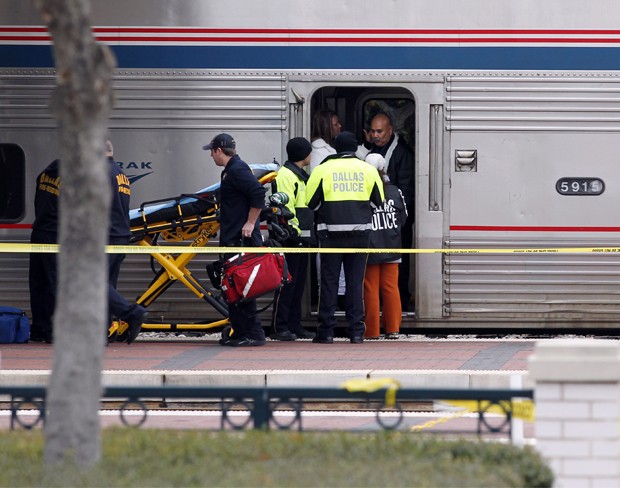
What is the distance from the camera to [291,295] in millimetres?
12703

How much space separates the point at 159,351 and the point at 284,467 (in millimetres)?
6302

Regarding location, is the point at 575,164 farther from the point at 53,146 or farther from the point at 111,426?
the point at 111,426

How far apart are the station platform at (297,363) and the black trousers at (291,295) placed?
0.82ft

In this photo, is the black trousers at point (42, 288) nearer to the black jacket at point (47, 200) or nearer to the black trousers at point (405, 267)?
the black jacket at point (47, 200)

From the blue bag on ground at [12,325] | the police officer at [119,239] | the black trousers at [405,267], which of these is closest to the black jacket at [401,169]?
the black trousers at [405,267]

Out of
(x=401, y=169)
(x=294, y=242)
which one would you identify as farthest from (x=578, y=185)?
(x=294, y=242)

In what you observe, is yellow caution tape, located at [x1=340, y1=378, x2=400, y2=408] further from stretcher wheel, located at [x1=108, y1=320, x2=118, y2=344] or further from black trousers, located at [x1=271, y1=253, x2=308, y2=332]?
stretcher wheel, located at [x1=108, y1=320, x2=118, y2=344]

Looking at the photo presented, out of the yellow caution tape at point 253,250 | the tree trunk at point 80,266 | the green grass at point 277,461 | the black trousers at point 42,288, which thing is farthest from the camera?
the black trousers at point 42,288

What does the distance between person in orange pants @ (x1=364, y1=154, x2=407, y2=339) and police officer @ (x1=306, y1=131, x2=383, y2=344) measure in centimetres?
33

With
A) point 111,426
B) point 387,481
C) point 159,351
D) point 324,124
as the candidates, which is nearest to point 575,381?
point 387,481

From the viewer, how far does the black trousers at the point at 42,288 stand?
40.2 feet

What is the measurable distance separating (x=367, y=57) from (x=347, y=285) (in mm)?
2177

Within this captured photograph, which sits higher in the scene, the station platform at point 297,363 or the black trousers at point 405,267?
the black trousers at point 405,267

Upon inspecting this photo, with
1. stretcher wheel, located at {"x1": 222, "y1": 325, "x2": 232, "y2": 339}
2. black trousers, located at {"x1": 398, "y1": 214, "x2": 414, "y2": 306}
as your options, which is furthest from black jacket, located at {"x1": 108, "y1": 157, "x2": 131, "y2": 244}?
black trousers, located at {"x1": 398, "y1": 214, "x2": 414, "y2": 306}
